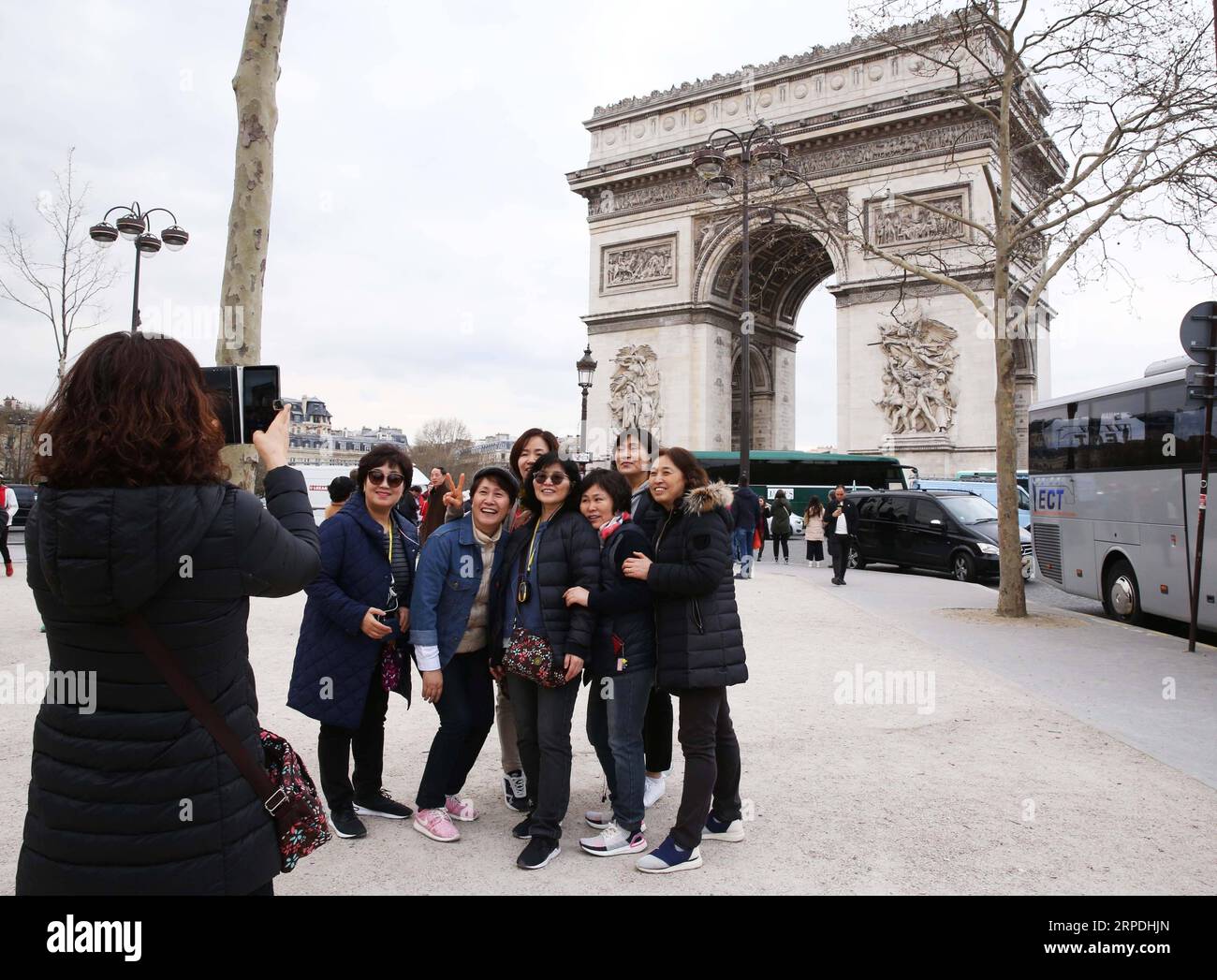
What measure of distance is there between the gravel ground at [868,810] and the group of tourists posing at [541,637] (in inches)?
7.1

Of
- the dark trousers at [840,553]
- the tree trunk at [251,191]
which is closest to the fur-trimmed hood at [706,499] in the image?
the tree trunk at [251,191]

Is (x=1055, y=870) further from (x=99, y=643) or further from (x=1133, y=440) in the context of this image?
(x=1133, y=440)

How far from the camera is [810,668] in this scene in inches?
293

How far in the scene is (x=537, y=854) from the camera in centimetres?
341

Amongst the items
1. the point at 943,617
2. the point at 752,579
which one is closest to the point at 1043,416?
the point at 943,617

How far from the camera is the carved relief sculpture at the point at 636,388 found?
30172 mm

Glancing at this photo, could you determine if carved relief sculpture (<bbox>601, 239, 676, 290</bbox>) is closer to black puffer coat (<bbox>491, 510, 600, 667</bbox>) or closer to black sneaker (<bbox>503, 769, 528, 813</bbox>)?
black sneaker (<bbox>503, 769, 528, 813</bbox>)

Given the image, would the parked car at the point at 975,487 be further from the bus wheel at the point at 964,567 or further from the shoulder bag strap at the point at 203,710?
the shoulder bag strap at the point at 203,710

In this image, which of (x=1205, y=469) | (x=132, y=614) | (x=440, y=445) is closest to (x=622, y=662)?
(x=132, y=614)

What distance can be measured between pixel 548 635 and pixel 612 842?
88cm

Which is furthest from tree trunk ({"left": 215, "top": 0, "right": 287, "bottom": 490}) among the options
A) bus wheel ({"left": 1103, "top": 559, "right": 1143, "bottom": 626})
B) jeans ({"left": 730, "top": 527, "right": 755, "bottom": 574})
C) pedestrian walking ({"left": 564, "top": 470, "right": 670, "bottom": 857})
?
bus wheel ({"left": 1103, "top": 559, "right": 1143, "bottom": 626})

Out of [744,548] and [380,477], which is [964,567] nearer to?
[744,548]

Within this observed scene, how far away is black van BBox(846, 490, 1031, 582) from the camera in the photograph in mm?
14977

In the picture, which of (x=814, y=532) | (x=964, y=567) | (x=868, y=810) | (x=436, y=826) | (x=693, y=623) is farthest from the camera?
(x=814, y=532)
